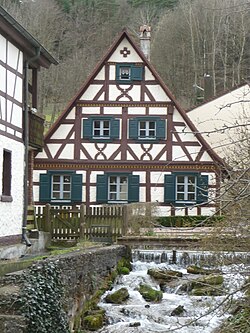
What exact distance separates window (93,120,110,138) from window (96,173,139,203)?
1.79 m

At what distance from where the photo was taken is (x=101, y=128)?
1131 inches

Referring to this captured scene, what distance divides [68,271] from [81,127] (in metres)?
17.3

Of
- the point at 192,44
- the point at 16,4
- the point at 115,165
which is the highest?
the point at 16,4

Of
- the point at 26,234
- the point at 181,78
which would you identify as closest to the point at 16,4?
the point at 181,78

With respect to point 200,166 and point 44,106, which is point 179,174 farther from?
point 44,106

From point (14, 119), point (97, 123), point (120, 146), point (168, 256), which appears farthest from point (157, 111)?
point (14, 119)

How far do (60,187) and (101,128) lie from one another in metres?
3.16

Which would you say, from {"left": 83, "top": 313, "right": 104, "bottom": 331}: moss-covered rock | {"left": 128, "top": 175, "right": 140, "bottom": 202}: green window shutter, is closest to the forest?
{"left": 128, "top": 175, "right": 140, "bottom": 202}: green window shutter

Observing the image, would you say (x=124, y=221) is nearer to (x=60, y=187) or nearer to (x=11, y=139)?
(x=11, y=139)

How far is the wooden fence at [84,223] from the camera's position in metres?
19.5

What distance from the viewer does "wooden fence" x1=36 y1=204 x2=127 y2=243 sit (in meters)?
19.5

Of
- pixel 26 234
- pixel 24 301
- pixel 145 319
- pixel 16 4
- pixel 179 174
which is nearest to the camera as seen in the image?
pixel 24 301

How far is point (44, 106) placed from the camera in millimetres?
48688

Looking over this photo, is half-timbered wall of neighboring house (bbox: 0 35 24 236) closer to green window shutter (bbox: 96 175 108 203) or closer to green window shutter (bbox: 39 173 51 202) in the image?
green window shutter (bbox: 39 173 51 202)
